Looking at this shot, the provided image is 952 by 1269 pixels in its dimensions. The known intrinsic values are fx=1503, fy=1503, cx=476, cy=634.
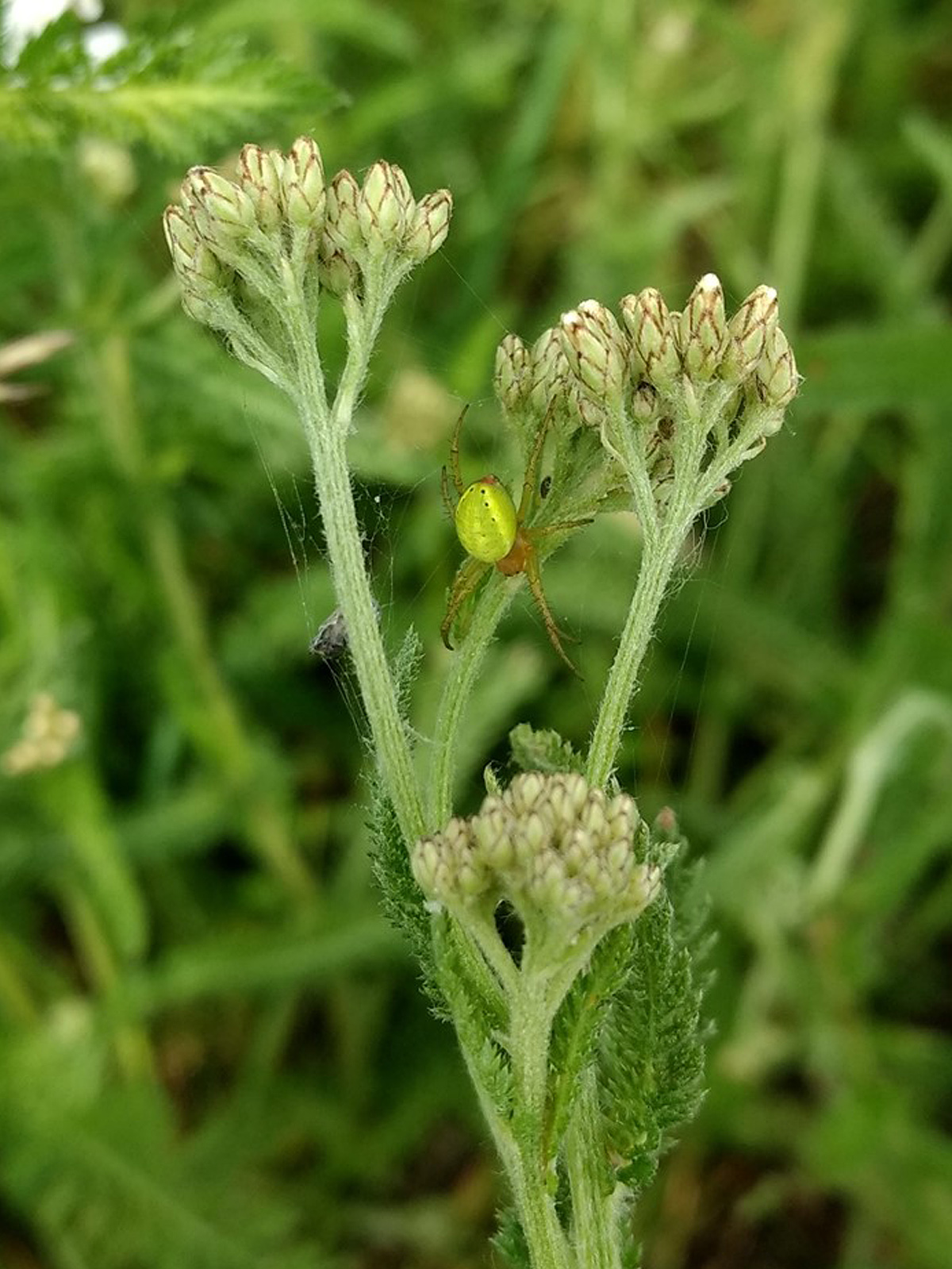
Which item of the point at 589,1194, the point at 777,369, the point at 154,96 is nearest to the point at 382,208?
the point at 777,369

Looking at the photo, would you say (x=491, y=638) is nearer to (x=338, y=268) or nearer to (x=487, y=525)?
(x=487, y=525)

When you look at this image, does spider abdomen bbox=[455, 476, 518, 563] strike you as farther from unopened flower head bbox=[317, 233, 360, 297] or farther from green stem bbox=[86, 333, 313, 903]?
green stem bbox=[86, 333, 313, 903]

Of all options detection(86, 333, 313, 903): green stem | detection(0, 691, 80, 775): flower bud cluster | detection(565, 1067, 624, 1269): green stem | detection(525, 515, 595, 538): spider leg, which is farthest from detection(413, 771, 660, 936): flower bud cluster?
detection(86, 333, 313, 903): green stem

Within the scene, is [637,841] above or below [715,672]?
below

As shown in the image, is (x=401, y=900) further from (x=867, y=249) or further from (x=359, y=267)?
(x=867, y=249)

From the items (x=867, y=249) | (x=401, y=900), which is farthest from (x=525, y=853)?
(x=867, y=249)

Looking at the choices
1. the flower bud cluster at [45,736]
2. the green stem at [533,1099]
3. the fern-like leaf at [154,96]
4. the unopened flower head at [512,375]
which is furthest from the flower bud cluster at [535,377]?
the flower bud cluster at [45,736]
